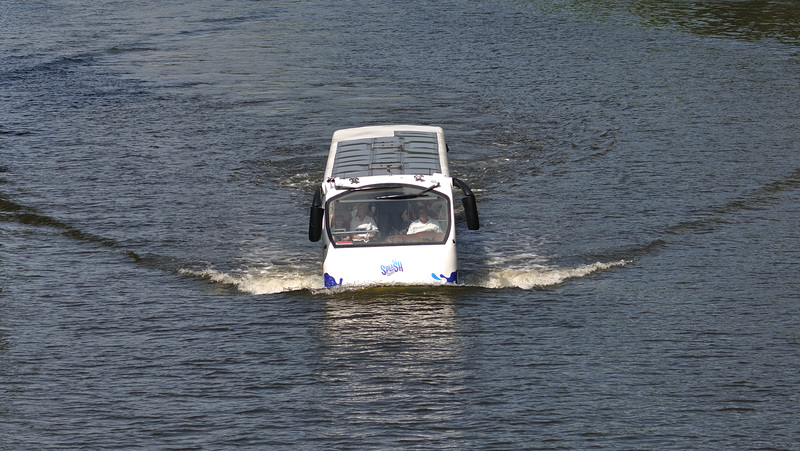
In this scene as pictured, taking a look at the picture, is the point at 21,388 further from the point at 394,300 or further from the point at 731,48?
the point at 731,48

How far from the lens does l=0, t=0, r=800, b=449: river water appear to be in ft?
55.9

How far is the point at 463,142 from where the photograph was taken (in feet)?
113

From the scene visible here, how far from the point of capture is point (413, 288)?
71.1 ft

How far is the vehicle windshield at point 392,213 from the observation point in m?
20.5

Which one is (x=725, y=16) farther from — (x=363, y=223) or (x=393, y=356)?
(x=393, y=356)

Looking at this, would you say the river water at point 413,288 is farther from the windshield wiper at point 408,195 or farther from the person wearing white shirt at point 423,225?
the windshield wiper at point 408,195

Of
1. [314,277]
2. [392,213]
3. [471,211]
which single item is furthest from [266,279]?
[471,211]

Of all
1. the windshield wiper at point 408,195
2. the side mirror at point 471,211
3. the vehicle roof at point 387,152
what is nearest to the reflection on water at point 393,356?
the side mirror at point 471,211

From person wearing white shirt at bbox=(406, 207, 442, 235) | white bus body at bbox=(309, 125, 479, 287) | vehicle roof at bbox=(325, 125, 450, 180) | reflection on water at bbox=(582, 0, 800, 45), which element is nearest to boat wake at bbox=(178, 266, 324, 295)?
white bus body at bbox=(309, 125, 479, 287)

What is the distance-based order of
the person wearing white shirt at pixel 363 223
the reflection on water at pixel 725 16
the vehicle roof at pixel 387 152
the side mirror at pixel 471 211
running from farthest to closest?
the reflection on water at pixel 725 16, the vehicle roof at pixel 387 152, the person wearing white shirt at pixel 363 223, the side mirror at pixel 471 211

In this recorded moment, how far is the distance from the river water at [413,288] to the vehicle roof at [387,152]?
245cm

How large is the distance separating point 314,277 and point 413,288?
2434 mm

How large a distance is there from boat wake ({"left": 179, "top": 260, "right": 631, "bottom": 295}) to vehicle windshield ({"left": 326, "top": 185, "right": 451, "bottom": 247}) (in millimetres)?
1948

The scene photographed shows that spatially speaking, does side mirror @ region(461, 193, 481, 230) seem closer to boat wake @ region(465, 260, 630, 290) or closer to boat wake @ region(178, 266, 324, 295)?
boat wake @ region(465, 260, 630, 290)
